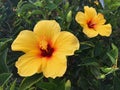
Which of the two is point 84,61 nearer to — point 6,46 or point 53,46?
point 53,46

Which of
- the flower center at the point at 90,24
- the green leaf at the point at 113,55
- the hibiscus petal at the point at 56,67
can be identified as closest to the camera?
the hibiscus petal at the point at 56,67

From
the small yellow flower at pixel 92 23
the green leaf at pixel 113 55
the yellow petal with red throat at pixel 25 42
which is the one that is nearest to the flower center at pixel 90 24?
the small yellow flower at pixel 92 23

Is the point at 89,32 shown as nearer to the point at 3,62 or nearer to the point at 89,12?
the point at 89,12

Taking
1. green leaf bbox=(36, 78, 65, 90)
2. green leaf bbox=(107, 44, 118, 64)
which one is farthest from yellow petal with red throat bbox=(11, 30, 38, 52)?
green leaf bbox=(107, 44, 118, 64)

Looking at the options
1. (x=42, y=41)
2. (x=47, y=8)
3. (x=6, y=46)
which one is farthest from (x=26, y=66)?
(x=47, y=8)

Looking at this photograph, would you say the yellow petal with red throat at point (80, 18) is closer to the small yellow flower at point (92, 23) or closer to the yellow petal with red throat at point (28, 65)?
the small yellow flower at point (92, 23)
